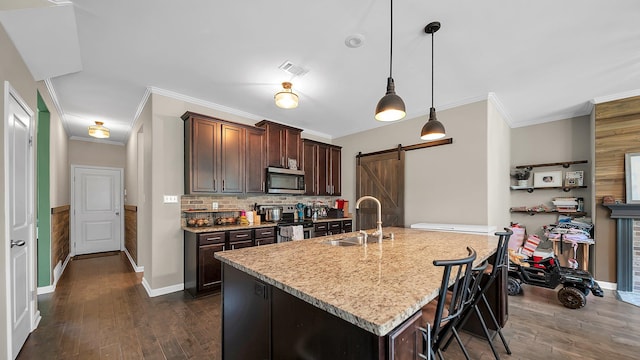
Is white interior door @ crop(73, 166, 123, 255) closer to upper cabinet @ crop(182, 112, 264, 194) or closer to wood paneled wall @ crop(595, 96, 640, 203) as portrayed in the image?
upper cabinet @ crop(182, 112, 264, 194)

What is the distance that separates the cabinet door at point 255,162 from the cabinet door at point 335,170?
1771mm

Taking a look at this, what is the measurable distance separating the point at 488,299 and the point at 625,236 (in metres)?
2.69

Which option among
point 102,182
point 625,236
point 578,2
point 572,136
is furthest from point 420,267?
point 102,182

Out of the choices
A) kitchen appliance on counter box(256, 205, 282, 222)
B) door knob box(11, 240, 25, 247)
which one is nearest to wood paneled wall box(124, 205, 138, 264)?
kitchen appliance on counter box(256, 205, 282, 222)

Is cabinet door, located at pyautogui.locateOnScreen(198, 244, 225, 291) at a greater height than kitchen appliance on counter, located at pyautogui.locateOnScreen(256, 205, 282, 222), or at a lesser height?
lesser

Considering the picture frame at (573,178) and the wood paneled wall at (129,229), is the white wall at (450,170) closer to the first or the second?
the picture frame at (573,178)

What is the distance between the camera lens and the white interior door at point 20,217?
1.96 m

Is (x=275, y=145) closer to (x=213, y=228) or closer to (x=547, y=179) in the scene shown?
(x=213, y=228)

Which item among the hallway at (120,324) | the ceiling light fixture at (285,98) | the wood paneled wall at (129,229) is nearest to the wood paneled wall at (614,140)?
the ceiling light fixture at (285,98)

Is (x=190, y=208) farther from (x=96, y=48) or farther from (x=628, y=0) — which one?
(x=628, y=0)

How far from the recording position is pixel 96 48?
7.98ft

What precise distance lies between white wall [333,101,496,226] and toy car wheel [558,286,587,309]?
1.03 m

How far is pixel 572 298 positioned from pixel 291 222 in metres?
3.57

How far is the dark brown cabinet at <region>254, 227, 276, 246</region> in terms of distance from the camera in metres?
3.65
